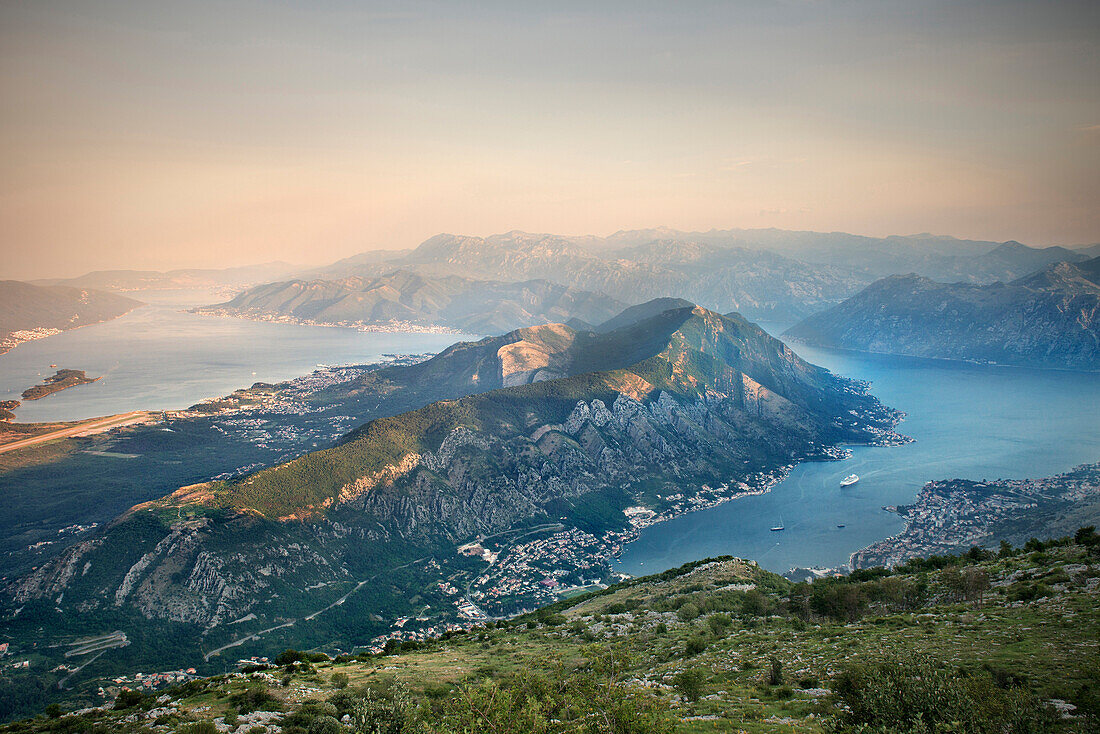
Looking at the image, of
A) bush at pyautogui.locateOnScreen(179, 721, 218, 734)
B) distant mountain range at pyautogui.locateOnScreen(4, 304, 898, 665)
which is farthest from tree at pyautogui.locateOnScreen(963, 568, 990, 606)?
distant mountain range at pyautogui.locateOnScreen(4, 304, 898, 665)

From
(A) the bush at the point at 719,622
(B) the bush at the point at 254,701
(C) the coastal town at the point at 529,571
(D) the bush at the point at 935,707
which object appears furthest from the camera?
(C) the coastal town at the point at 529,571

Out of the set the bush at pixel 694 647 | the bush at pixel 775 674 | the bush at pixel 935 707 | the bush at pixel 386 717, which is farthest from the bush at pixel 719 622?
the bush at pixel 386 717

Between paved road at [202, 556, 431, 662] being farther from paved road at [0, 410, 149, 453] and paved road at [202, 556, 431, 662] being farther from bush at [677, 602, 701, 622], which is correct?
paved road at [0, 410, 149, 453]

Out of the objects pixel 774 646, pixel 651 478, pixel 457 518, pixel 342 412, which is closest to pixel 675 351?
pixel 651 478

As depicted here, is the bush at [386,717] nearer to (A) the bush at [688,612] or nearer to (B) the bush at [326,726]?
(B) the bush at [326,726]

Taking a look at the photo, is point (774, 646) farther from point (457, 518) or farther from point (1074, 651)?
point (457, 518)

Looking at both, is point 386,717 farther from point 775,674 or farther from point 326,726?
point 775,674
